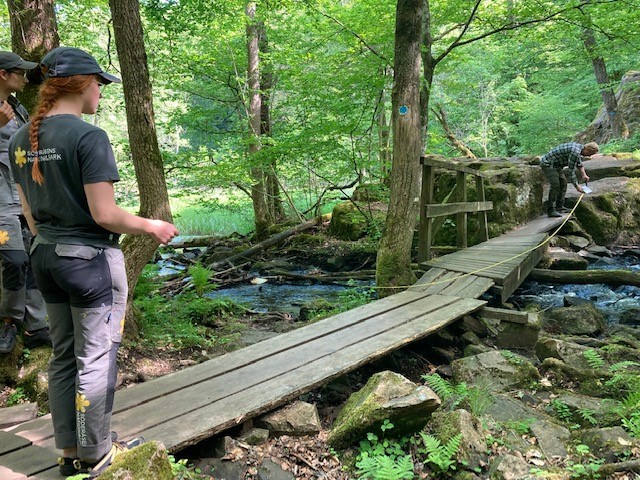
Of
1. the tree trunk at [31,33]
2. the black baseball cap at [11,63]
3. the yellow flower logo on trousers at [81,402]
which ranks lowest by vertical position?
the yellow flower logo on trousers at [81,402]

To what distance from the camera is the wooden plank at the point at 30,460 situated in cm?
231

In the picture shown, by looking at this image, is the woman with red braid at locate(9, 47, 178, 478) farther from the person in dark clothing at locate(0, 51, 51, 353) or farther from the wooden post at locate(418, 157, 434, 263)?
the wooden post at locate(418, 157, 434, 263)

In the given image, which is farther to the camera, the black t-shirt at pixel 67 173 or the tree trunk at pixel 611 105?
the tree trunk at pixel 611 105

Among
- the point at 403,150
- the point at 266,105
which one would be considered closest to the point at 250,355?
the point at 403,150

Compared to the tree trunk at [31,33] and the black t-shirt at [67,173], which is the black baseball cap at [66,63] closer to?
the black t-shirt at [67,173]

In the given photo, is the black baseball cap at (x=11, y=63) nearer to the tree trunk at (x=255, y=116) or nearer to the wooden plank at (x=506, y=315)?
the wooden plank at (x=506, y=315)

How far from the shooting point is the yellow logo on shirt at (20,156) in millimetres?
2182

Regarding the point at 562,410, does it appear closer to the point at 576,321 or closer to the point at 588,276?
the point at 576,321

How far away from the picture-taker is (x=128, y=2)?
4363 millimetres

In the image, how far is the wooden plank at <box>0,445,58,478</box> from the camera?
2307 millimetres

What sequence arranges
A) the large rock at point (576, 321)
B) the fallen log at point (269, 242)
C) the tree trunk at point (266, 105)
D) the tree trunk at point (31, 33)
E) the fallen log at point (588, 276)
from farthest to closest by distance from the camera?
1. the tree trunk at point (266, 105)
2. the fallen log at point (269, 242)
3. the fallen log at point (588, 276)
4. the large rock at point (576, 321)
5. the tree trunk at point (31, 33)

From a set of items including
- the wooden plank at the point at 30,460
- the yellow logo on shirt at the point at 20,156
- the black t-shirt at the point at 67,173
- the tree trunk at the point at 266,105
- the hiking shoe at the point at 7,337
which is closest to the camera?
the black t-shirt at the point at 67,173

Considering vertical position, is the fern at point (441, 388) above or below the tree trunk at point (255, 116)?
below

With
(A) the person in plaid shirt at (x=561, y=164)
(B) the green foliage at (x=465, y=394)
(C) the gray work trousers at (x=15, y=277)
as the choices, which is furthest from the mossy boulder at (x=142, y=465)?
(A) the person in plaid shirt at (x=561, y=164)
